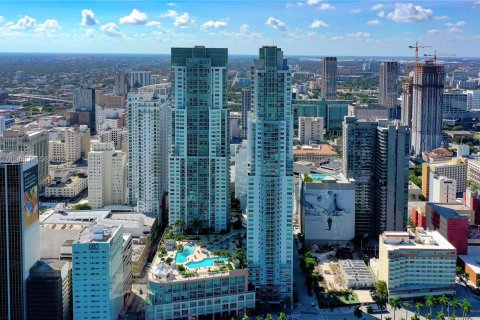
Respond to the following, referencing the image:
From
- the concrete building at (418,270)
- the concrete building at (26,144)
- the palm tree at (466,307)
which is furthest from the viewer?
the concrete building at (26,144)

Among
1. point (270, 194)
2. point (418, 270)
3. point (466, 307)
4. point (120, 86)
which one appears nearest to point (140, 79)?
point (120, 86)

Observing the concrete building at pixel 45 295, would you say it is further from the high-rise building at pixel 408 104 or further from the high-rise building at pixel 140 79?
the high-rise building at pixel 140 79

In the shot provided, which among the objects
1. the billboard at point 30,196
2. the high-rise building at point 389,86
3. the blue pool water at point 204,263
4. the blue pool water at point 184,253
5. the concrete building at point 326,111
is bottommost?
the blue pool water at point 204,263

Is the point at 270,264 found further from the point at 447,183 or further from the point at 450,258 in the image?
the point at 447,183

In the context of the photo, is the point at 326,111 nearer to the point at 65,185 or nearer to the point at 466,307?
the point at 65,185

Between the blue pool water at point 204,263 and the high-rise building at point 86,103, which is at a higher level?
the high-rise building at point 86,103

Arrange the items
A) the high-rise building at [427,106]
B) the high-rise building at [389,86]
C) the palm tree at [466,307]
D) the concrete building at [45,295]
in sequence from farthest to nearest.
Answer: the high-rise building at [389,86], the high-rise building at [427,106], the palm tree at [466,307], the concrete building at [45,295]

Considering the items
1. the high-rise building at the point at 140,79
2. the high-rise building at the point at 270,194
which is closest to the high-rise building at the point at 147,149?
the high-rise building at the point at 270,194
